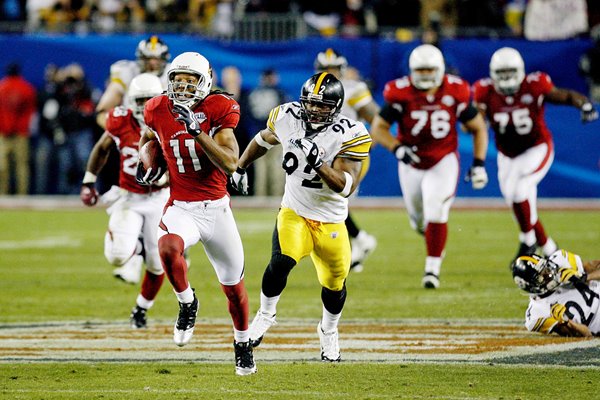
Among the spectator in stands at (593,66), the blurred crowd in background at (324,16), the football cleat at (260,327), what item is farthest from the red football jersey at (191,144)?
the spectator in stands at (593,66)

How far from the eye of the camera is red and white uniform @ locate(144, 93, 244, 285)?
5.98 metres

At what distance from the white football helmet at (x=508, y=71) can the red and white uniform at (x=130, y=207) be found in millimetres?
3367

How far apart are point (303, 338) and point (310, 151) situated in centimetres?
167

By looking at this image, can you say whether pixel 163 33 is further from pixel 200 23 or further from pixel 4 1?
pixel 4 1

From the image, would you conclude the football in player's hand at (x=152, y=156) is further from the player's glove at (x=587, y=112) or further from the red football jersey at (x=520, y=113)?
the player's glove at (x=587, y=112)

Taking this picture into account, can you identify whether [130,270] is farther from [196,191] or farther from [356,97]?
[356,97]

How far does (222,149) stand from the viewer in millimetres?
5848

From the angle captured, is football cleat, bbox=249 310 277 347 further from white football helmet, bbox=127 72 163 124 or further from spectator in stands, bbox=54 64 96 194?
spectator in stands, bbox=54 64 96 194

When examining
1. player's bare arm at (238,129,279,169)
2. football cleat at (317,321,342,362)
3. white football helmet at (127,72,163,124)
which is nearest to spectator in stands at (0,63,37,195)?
white football helmet at (127,72,163,124)

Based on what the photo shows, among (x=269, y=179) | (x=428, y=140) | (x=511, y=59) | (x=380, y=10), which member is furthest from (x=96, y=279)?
(x=380, y=10)

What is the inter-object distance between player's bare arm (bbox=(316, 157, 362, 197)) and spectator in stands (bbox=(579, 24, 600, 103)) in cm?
947

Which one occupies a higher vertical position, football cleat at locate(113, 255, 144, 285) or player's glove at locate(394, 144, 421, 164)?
player's glove at locate(394, 144, 421, 164)

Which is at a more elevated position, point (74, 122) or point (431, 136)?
point (431, 136)

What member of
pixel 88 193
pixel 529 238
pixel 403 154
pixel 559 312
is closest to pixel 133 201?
pixel 88 193
